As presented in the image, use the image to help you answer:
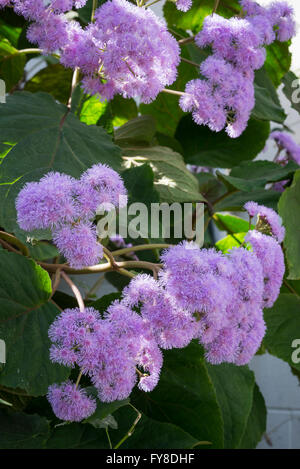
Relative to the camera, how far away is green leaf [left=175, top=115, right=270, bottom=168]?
3.69 feet

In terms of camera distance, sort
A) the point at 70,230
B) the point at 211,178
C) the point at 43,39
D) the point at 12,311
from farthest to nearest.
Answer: the point at 211,178, the point at 43,39, the point at 12,311, the point at 70,230

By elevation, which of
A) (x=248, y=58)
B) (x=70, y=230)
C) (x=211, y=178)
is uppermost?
(x=248, y=58)

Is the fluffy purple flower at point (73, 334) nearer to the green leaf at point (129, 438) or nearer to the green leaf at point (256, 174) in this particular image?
the green leaf at point (129, 438)

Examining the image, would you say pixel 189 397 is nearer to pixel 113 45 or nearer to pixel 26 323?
pixel 26 323

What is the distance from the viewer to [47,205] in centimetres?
53

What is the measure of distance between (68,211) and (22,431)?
10.9 inches

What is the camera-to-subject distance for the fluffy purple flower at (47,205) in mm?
533

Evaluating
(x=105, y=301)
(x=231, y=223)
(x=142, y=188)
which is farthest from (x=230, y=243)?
(x=105, y=301)

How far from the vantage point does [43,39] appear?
75cm

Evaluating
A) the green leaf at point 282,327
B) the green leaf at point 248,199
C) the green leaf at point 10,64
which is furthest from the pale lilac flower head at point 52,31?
the green leaf at point 282,327

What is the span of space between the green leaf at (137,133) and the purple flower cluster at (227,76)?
205 millimetres

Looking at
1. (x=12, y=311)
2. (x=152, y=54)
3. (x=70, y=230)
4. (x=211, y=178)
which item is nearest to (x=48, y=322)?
(x=12, y=311)
